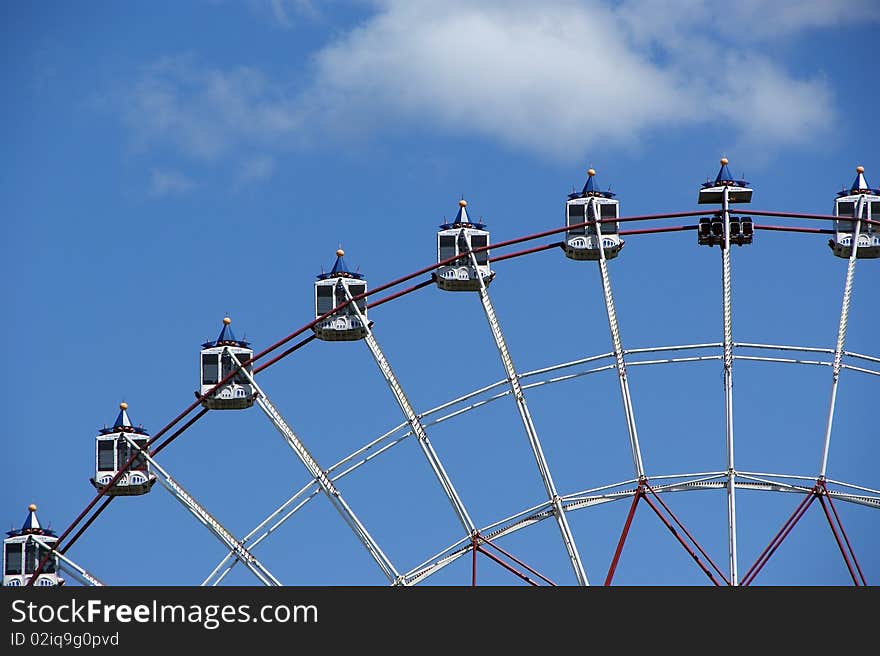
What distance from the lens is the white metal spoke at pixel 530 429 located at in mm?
83062

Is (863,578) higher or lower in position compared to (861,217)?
lower

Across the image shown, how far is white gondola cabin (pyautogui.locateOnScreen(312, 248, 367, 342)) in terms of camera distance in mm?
85062

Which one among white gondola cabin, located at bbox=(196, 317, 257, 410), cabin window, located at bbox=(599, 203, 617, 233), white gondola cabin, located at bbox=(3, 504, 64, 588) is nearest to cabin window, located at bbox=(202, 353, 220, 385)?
white gondola cabin, located at bbox=(196, 317, 257, 410)

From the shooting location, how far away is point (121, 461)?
87.8 m

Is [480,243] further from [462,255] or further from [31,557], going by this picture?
[31,557]

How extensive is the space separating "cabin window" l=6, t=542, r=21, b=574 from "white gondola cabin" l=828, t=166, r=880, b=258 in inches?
1164

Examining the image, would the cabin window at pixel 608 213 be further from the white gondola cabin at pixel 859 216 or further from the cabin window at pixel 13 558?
the cabin window at pixel 13 558

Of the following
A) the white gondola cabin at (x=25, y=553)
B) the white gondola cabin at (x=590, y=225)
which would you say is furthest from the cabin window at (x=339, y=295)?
the white gondola cabin at (x=25, y=553)
